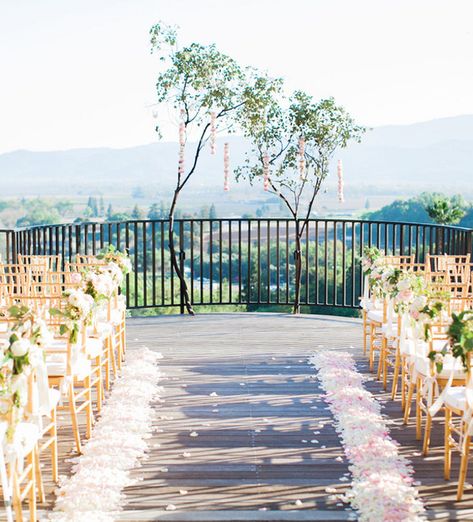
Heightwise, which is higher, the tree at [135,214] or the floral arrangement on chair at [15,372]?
the tree at [135,214]

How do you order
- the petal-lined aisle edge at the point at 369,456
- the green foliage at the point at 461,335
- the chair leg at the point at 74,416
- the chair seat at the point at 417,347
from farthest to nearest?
the chair seat at the point at 417,347, the chair leg at the point at 74,416, the petal-lined aisle edge at the point at 369,456, the green foliage at the point at 461,335

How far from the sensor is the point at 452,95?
3672 cm

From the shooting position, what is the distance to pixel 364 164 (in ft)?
95.9

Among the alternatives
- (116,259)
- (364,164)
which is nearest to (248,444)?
(116,259)

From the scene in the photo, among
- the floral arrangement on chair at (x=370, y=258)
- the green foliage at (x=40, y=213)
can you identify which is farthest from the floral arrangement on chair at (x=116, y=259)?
the green foliage at (x=40, y=213)

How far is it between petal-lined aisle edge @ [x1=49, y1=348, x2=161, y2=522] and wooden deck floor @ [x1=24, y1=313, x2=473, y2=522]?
8 cm

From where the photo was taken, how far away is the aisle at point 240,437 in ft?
13.2

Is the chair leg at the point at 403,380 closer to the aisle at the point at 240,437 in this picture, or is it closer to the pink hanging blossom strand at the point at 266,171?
the aisle at the point at 240,437

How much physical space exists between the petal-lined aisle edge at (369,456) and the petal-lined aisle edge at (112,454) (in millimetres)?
1170

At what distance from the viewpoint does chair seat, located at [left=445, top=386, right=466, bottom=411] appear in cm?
406

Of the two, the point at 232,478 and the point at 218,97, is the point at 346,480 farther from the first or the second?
the point at 218,97

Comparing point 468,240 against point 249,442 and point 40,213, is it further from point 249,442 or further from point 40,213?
point 40,213

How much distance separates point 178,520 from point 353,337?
16.2 feet

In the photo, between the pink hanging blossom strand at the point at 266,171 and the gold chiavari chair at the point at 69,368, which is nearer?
the gold chiavari chair at the point at 69,368
